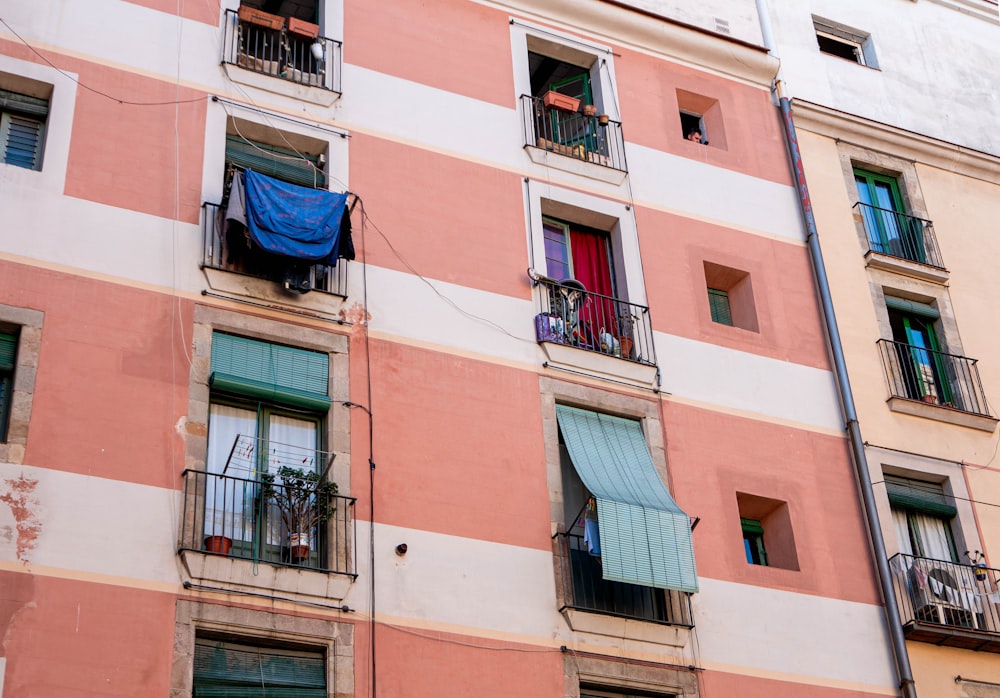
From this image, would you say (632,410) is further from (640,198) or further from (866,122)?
(866,122)

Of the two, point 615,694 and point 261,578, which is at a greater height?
point 261,578

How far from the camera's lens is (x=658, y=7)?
2609 cm

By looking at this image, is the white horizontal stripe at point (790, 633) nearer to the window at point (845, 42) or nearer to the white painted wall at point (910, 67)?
the white painted wall at point (910, 67)

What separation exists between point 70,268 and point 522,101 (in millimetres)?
7970

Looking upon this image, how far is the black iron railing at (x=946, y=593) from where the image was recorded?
21.1 metres

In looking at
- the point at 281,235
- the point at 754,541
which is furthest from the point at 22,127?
the point at 754,541

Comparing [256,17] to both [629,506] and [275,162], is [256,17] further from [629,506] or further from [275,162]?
[629,506]

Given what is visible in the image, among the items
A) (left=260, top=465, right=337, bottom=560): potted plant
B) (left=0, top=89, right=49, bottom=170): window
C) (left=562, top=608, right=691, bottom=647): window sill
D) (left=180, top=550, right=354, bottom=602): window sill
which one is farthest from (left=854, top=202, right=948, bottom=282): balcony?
(left=0, top=89, right=49, bottom=170): window

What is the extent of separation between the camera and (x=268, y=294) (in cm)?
1939

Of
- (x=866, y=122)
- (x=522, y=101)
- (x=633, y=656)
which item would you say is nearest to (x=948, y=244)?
(x=866, y=122)

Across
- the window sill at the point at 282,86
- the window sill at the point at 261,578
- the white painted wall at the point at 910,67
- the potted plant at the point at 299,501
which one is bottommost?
the window sill at the point at 261,578

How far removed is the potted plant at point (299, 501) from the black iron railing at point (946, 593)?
823 cm

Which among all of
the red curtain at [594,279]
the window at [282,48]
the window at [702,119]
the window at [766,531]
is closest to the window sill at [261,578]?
the red curtain at [594,279]

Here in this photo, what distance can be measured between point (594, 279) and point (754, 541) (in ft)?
14.7
